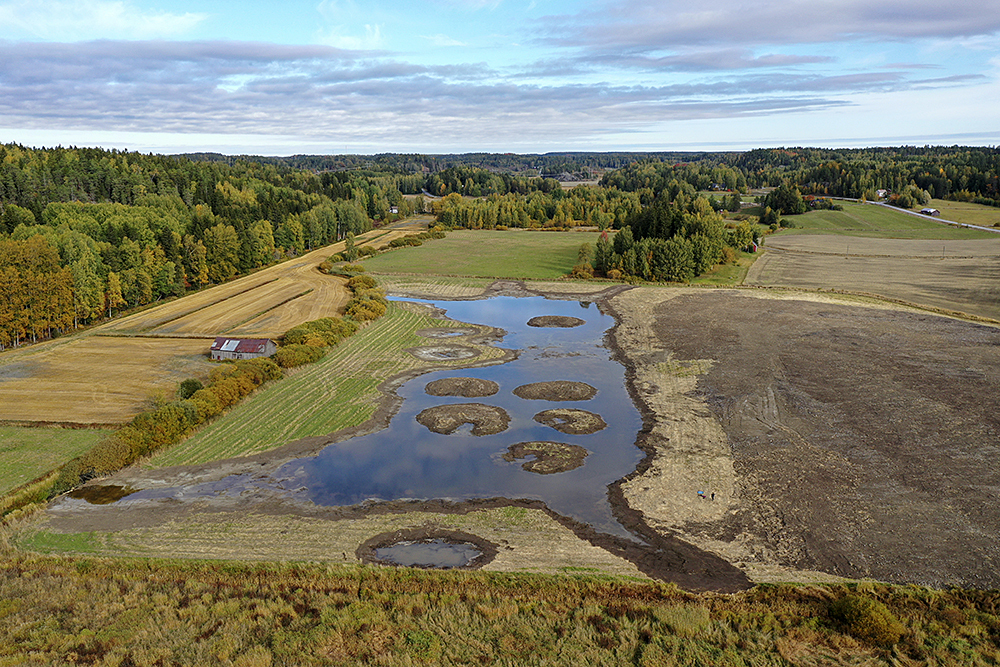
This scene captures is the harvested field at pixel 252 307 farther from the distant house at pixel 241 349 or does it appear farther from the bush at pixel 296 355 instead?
the bush at pixel 296 355

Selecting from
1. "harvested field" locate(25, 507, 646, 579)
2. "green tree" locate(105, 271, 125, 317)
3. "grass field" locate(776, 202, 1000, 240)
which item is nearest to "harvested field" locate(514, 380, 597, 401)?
"harvested field" locate(25, 507, 646, 579)

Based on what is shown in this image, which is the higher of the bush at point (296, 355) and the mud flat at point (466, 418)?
the bush at point (296, 355)

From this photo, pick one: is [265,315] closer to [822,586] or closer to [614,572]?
[614,572]

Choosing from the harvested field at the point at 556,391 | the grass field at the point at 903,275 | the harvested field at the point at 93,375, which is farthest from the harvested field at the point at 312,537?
the grass field at the point at 903,275

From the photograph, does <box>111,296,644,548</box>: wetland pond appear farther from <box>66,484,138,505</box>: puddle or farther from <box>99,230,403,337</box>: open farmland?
<box>99,230,403,337</box>: open farmland

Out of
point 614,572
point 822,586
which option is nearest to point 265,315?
point 614,572

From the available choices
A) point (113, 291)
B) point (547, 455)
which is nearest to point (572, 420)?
point (547, 455)
